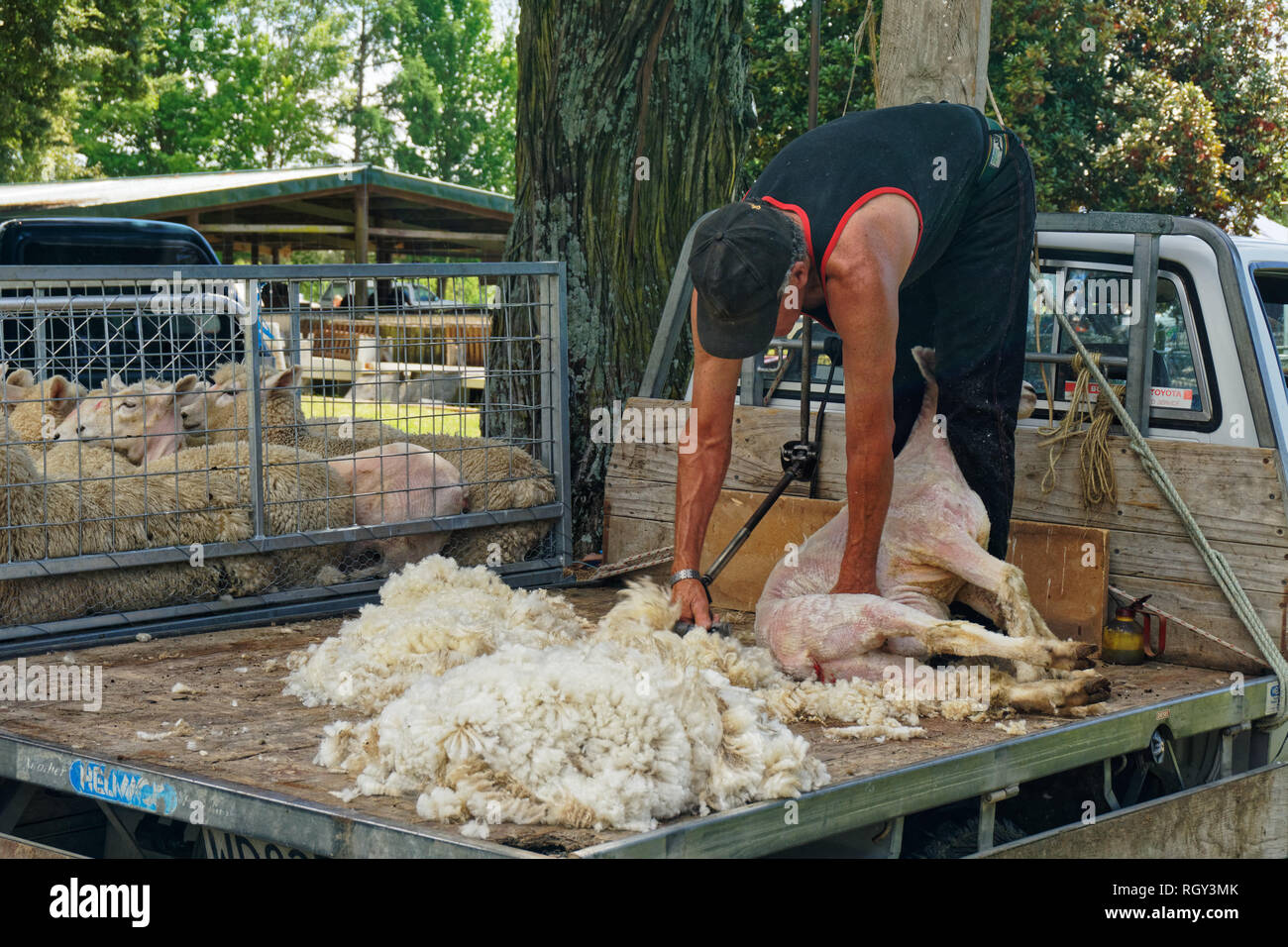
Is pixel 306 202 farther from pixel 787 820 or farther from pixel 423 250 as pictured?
pixel 787 820

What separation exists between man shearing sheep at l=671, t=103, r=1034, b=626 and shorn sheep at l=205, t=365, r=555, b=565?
1561 millimetres

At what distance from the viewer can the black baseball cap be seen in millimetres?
3566

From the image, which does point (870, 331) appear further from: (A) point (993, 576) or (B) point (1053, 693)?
(B) point (1053, 693)

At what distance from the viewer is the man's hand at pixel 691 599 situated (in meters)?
4.00

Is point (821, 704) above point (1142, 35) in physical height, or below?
below

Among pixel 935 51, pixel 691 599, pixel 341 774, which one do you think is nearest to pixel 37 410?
pixel 691 599

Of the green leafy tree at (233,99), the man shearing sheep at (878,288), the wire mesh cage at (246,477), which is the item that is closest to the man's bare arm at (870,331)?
the man shearing sheep at (878,288)

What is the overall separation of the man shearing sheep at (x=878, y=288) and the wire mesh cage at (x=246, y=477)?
5.00 ft

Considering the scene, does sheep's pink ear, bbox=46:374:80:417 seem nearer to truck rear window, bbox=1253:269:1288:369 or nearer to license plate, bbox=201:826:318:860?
license plate, bbox=201:826:318:860

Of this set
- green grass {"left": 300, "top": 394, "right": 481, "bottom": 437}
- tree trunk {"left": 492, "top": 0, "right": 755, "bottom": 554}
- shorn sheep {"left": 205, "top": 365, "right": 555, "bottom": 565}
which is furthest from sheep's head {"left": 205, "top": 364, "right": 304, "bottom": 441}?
tree trunk {"left": 492, "top": 0, "right": 755, "bottom": 554}

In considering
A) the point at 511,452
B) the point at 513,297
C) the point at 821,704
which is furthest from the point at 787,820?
the point at 513,297
